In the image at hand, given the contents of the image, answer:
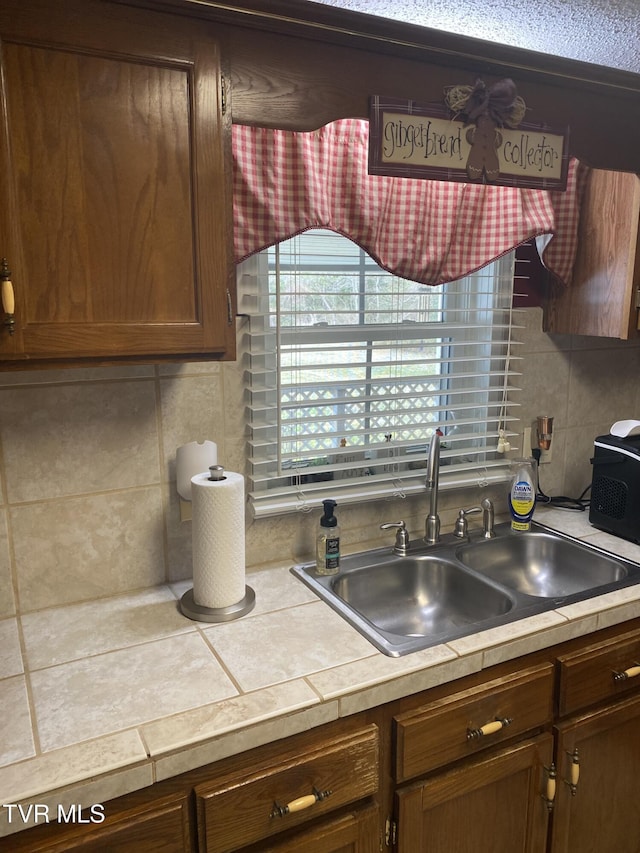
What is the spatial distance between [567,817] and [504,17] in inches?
74.5

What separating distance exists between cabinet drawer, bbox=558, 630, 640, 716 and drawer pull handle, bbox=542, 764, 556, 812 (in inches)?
5.1

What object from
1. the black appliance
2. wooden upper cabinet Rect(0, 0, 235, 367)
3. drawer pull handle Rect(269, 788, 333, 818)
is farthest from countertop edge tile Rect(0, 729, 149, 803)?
the black appliance

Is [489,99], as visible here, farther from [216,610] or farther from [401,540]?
[216,610]

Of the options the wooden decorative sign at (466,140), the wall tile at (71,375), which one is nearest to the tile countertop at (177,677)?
the wall tile at (71,375)

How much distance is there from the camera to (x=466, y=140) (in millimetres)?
1583

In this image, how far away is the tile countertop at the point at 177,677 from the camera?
1.00 metres

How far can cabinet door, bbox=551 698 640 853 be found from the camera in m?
1.49

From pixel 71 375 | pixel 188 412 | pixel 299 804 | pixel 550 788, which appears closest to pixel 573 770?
pixel 550 788

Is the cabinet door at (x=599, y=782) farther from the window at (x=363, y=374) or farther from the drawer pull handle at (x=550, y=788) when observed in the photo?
the window at (x=363, y=374)

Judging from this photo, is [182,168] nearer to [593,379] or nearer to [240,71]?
[240,71]

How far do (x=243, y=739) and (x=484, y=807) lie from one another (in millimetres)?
650

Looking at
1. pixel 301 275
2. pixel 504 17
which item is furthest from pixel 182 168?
pixel 504 17

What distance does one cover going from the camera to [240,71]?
1324 millimetres

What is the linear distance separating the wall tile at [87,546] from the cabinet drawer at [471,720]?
0.71 m
